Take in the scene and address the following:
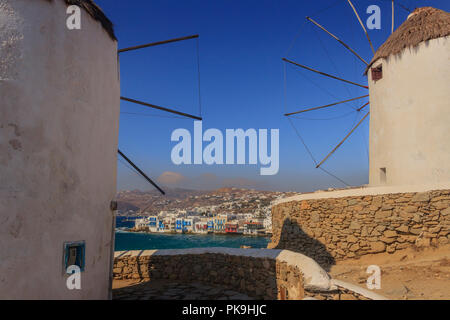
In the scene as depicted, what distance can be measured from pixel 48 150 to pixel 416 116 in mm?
10434

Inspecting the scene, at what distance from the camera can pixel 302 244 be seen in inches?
401

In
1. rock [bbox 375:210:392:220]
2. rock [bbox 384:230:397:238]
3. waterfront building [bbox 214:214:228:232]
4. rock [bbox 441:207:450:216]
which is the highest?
rock [bbox 441:207:450:216]

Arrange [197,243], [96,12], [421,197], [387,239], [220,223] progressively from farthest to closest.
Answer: [220,223] < [197,243] < [387,239] < [421,197] < [96,12]

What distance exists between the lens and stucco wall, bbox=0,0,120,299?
365cm

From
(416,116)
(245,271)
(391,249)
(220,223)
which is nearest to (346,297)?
(245,271)

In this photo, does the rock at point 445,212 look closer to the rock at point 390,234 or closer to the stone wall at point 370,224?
the stone wall at point 370,224

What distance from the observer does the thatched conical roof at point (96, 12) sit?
A: 4570mm

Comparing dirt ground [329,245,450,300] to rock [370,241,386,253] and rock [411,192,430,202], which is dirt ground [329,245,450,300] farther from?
rock [411,192,430,202]

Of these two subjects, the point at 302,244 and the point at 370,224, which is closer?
the point at 370,224

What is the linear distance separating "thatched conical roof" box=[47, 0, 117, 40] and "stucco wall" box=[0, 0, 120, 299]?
10 centimetres

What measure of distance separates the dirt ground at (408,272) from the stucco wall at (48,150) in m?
4.96

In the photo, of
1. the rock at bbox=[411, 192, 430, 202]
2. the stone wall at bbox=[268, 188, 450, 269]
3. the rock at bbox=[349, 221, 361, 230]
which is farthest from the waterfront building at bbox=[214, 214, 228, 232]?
the rock at bbox=[411, 192, 430, 202]

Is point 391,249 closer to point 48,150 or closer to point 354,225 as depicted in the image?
point 354,225
